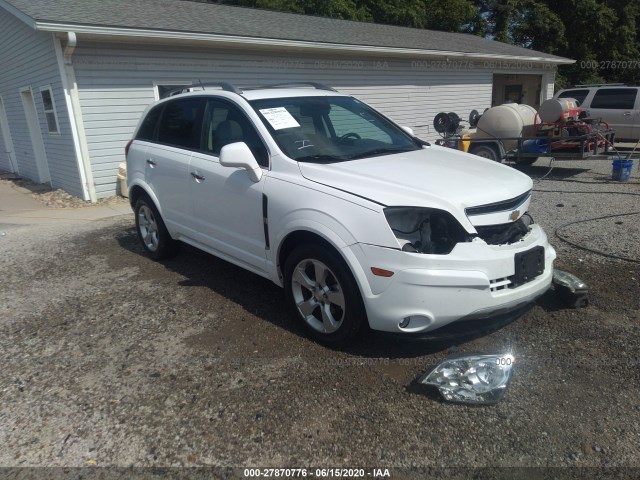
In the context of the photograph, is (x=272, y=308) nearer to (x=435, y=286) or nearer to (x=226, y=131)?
(x=226, y=131)

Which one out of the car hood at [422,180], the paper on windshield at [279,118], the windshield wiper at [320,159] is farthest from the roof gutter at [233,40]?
the car hood at [422,180]

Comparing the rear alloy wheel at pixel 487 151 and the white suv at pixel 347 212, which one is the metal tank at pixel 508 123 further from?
the white suv at pixel 347 212

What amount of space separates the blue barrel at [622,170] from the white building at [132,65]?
266 inches

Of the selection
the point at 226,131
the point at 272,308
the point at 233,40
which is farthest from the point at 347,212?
the point at 233,40

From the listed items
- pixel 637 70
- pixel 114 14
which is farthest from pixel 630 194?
pixel 637 70

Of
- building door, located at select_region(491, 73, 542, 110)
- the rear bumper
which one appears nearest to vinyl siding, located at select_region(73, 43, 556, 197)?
building door, located at select_region(491, 73, 542, 110)

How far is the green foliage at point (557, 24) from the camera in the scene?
28375 millimetres

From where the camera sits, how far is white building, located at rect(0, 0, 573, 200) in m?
9.05

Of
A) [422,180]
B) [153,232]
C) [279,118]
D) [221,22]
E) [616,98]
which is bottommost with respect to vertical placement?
[153,232]

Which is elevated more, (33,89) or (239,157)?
(33,89)

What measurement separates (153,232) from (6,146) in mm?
11675

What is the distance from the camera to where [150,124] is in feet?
17.7

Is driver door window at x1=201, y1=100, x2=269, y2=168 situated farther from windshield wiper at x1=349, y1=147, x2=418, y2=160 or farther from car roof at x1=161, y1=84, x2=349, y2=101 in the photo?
windshield wiper at x1=349, y1=147, x2=418, y2=160

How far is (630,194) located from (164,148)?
7.51 metres
